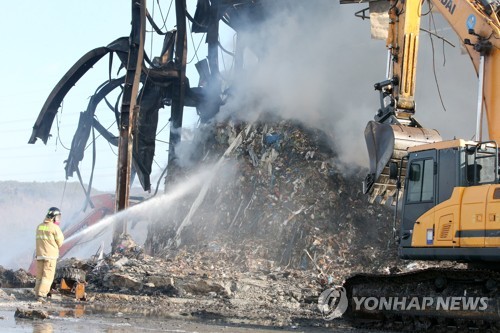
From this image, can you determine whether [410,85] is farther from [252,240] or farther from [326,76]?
[326,76]

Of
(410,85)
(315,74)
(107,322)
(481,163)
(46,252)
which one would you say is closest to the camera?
(481,163)

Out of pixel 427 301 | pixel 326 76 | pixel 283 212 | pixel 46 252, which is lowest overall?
pixel 427 301

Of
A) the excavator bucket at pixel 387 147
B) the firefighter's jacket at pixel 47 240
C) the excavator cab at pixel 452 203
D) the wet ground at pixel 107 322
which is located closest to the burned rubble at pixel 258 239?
the wet ground at pixel 107 322

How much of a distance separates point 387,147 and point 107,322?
4.27m

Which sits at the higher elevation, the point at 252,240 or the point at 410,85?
the point at 410,85

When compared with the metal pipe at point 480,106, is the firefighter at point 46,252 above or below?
below

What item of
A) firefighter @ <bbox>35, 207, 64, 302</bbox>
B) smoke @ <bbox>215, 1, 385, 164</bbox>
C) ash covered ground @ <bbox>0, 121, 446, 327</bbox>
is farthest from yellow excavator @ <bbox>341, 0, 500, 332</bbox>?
smoke @ <bbox>215, 1, 385, 164</bbox>

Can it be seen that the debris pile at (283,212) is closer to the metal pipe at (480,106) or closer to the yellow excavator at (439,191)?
the yellow excavator at (439,191)

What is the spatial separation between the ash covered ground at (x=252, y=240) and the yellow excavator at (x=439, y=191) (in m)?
1.30

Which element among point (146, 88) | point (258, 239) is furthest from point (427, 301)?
point (146, 88)

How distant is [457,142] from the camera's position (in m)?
9.62

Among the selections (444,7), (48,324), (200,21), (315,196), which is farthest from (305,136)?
(48,324)

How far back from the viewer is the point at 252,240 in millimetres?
18000

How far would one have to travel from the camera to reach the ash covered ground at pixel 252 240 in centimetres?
1323
